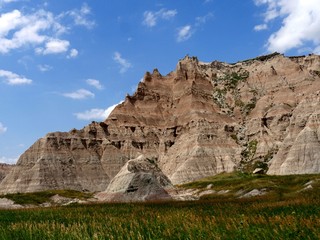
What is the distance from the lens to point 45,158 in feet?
567

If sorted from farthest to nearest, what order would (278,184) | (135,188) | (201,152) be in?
(201,152)
(278,184)
(135,188)

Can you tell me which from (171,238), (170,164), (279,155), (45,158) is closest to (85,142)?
(45,158)

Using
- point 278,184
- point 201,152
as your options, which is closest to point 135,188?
point 278,184

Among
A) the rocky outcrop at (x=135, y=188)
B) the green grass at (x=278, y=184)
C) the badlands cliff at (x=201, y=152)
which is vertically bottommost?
the green grass at (x=278, y=184)

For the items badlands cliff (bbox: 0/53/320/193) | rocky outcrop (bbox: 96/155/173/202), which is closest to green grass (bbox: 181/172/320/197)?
rocky outcrop (bbox: 96/155/173/202)

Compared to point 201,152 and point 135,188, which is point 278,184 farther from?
point 201,152

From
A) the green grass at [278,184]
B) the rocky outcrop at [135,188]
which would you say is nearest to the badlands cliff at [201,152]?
the green grass at [278,184]

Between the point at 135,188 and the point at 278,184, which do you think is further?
the point at 278,184

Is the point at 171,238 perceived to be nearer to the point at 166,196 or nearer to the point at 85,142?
the point at 166,196

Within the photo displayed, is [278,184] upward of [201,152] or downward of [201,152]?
downward

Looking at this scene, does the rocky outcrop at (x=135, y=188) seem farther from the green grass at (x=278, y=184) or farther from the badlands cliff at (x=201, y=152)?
the badlands cliff at (x=201, y=152)

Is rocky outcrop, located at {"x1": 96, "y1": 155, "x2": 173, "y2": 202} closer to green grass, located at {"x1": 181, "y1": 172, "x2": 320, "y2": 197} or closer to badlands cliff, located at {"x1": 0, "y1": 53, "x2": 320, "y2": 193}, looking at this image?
green grass, located at {"x1": 181, "y1": 172, "x2": 320, "y2": 197}

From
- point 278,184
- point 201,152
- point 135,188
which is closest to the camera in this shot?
point 135,188

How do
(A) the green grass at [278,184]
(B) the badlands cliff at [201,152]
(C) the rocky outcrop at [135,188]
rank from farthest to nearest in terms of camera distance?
(B) the badlands cliff at [201,152] → (C) the rocky outcrop at [135,188] → (A) the green grass at [278,184]
